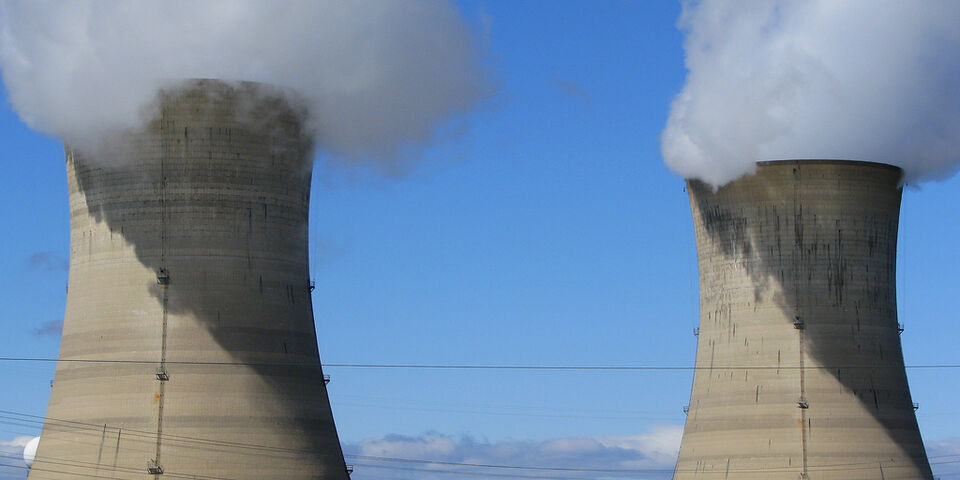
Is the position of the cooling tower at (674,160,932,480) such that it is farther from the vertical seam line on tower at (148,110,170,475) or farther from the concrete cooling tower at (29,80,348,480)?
the vertical seam line on tower at (148,110,170,475)

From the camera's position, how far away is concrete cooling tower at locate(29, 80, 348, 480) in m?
33.2

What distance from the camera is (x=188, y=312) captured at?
33375 mm

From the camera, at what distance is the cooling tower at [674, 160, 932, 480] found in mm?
38406

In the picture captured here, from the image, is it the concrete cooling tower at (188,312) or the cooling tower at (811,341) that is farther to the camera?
the cooling tower at (811,341)

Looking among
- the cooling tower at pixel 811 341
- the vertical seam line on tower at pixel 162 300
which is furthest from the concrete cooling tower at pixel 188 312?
the cooling tower at pixel 811 341

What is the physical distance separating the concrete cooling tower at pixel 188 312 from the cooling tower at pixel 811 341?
9.75 meters

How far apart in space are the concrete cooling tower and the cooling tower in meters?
9.75

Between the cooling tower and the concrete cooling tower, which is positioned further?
the cooling tower

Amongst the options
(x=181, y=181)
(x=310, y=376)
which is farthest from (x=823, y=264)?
(x=181, y=181)

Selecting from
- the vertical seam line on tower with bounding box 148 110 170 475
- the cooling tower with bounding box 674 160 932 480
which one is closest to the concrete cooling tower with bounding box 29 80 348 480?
the vertical seam line on tower with bounding box 148 110 170 475

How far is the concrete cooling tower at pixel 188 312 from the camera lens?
109ft

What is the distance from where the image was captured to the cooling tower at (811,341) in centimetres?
3841

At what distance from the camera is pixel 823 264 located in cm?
3859

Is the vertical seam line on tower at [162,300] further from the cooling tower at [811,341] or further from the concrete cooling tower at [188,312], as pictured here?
the cooling tower at [811,341]
